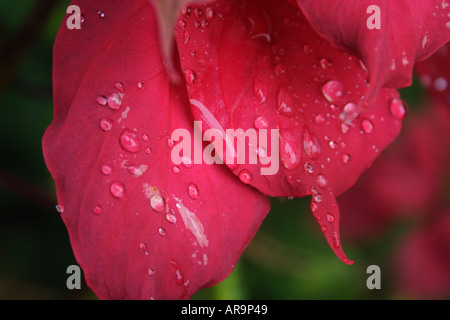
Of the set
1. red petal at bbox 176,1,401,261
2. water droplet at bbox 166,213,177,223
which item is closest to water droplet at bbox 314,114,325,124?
red petal at bbox 176,1,401,261

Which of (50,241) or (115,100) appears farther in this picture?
(50,241)

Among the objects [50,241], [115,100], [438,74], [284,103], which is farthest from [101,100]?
[50,241]

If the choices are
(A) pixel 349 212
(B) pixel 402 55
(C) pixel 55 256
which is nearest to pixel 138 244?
(B) pixel 402 55

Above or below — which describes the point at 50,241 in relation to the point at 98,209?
below

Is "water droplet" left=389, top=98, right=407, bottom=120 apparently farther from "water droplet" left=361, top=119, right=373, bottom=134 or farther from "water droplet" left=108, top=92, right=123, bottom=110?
"water droplet" left=108, top=92, right=123, bottom=110

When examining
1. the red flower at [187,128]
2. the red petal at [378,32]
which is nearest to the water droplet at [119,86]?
the red flower at [187,128]

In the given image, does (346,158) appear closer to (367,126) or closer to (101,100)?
(367,126)

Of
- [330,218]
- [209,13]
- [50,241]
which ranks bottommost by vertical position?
[50,241]

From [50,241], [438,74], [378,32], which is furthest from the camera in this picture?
[50,241]
